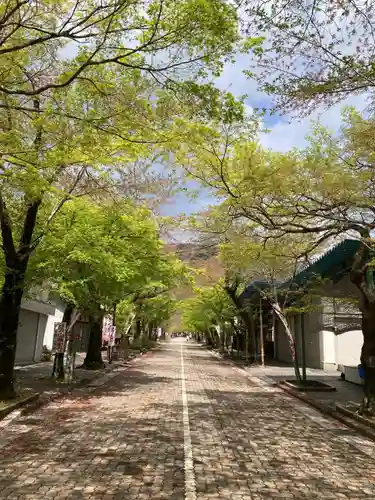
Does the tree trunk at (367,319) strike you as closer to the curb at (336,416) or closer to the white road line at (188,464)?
the curb at (336,416)

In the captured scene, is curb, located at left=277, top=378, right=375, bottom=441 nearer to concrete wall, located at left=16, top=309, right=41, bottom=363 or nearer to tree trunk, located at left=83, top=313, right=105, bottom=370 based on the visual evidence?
tree trunk, located at left=83, top=313, right=105, bottom=370

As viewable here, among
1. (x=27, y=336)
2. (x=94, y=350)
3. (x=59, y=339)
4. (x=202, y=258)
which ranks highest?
(x=202, y=258)

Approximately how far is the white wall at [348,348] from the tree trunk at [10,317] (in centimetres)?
1999

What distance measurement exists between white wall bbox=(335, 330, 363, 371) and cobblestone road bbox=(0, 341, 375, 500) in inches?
575

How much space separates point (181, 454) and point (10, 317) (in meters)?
6.83

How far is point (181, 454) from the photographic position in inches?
284

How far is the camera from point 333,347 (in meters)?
26.7

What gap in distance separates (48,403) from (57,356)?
4.42 metres

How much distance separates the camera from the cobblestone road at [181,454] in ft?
18.4

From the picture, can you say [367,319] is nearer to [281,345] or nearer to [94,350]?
[94,350]

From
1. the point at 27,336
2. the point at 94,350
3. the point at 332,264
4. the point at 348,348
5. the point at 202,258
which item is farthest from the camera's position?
the point at 27,336

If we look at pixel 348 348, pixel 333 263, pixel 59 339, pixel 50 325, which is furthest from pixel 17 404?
pixel 348 348

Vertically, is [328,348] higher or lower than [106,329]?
lower

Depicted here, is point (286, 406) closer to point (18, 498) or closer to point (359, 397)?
point (359, 397)
